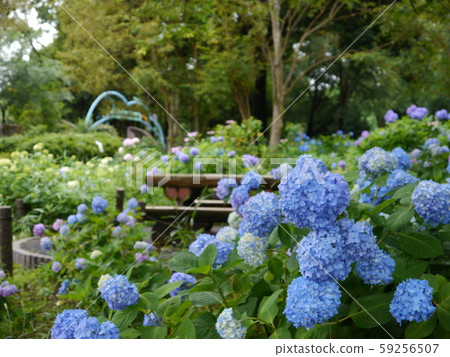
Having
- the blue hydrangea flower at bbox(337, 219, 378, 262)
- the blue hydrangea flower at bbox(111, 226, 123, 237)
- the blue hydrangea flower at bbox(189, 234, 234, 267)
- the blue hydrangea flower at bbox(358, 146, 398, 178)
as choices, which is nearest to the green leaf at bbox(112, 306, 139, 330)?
the blue hydrangea flower at bbox(189, 234, 234, 267)

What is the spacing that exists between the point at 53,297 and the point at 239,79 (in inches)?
156

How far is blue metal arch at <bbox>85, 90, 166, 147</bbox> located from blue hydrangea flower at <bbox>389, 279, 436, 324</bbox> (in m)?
3.51

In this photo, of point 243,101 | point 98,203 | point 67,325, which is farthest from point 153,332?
point 243,101

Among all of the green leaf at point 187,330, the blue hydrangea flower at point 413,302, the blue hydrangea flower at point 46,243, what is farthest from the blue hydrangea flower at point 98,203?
the blue hydrangea flower at point 413,302

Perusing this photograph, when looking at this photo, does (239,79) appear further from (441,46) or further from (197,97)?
(441,46)

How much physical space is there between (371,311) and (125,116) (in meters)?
4.10

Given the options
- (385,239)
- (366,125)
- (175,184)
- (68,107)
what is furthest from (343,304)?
(366,125)

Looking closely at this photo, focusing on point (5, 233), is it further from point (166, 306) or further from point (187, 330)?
point (187, 330)

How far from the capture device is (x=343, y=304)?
0.84m

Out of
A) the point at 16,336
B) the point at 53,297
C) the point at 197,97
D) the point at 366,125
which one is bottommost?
the point at 366,125

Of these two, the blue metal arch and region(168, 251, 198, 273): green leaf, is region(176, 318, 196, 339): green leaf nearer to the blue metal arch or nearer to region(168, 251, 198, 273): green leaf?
region(168, 251, 198, 273): green leaf

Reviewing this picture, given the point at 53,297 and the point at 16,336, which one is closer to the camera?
the point at 16,336

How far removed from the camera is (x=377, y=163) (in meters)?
1.08

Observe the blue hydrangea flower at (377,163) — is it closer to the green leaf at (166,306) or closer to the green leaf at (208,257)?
the green leaf at (208,257)
